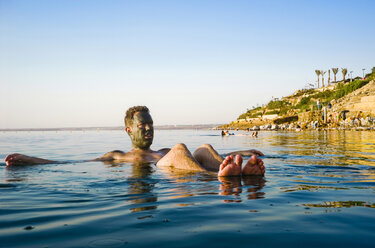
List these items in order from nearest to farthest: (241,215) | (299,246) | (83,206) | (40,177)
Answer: (299,246)
(241,215)
(83,206)
(40,177)

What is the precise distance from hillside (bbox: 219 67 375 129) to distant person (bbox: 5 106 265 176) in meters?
43.8

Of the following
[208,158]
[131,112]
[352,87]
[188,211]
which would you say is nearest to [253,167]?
[208,158]

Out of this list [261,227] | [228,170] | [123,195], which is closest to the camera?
[261,227]

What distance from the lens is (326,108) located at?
179ft

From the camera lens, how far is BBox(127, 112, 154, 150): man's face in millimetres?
6900

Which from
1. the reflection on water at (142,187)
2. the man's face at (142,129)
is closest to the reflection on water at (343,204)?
the reflection on water at (142,187)

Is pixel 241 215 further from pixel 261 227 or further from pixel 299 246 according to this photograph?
pixel 299 246

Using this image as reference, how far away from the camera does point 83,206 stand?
130 inches

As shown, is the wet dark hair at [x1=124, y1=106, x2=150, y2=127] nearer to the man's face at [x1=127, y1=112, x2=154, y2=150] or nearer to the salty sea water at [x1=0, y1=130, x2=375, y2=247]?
the man's face at [x1=127, y1=112, x2=154, y2=150]

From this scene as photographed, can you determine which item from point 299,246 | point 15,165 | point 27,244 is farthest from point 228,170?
point 15,165

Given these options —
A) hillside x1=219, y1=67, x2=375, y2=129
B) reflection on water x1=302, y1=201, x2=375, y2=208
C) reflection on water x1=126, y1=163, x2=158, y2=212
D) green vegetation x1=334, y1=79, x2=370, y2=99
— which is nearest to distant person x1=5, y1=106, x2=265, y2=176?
reflection on water x1=126, y1=163, x2=158, y2=212

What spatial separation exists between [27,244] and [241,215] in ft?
5.93

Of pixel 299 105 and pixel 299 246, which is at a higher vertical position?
pixel 299 105

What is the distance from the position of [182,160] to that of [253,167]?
4.29 feet
